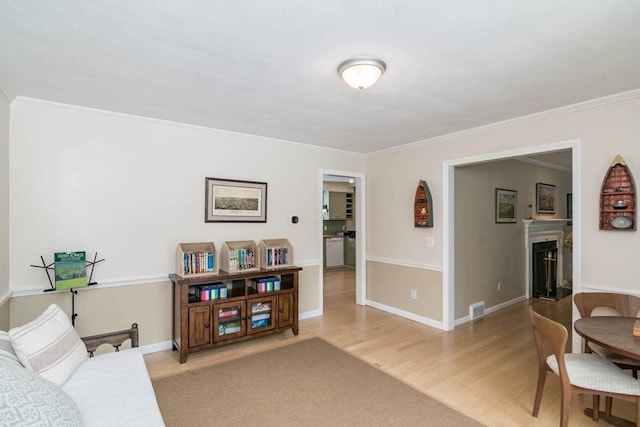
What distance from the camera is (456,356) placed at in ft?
10.7

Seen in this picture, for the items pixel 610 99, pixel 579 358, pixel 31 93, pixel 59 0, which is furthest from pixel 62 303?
pixel 610 99

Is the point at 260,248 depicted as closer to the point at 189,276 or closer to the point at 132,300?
the point at 189,276

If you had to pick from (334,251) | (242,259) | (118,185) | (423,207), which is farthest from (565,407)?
(334,251)

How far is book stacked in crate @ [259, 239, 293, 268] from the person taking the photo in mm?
3801

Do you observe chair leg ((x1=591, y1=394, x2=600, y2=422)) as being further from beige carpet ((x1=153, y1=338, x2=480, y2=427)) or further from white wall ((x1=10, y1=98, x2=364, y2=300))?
white wall ((x1=10, y1=98, x2=364, y2=300))

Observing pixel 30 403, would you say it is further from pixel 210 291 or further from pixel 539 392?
pixel 539 392

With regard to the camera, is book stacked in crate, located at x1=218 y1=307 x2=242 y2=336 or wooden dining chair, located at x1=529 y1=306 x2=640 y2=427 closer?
wooden dining chair, located at x1=529 y1=306 x2=640 y2=427

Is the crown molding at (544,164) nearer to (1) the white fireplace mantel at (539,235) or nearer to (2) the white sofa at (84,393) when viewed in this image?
(1) the white fireplace mantel at (539,235)

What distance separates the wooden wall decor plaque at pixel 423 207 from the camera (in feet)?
13.5

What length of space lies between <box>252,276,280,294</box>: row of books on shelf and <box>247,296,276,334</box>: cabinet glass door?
0.32ft

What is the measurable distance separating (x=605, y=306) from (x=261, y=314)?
315 centimetres

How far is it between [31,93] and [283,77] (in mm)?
2147

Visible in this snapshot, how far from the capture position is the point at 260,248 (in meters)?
3.88

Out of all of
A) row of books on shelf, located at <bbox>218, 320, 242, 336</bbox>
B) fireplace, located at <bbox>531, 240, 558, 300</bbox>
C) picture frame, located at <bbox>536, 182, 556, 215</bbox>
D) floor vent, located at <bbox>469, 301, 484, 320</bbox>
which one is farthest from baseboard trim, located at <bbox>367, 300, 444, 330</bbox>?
picture frame, located at <bbox>536, 182, 556, 215</bbox>
